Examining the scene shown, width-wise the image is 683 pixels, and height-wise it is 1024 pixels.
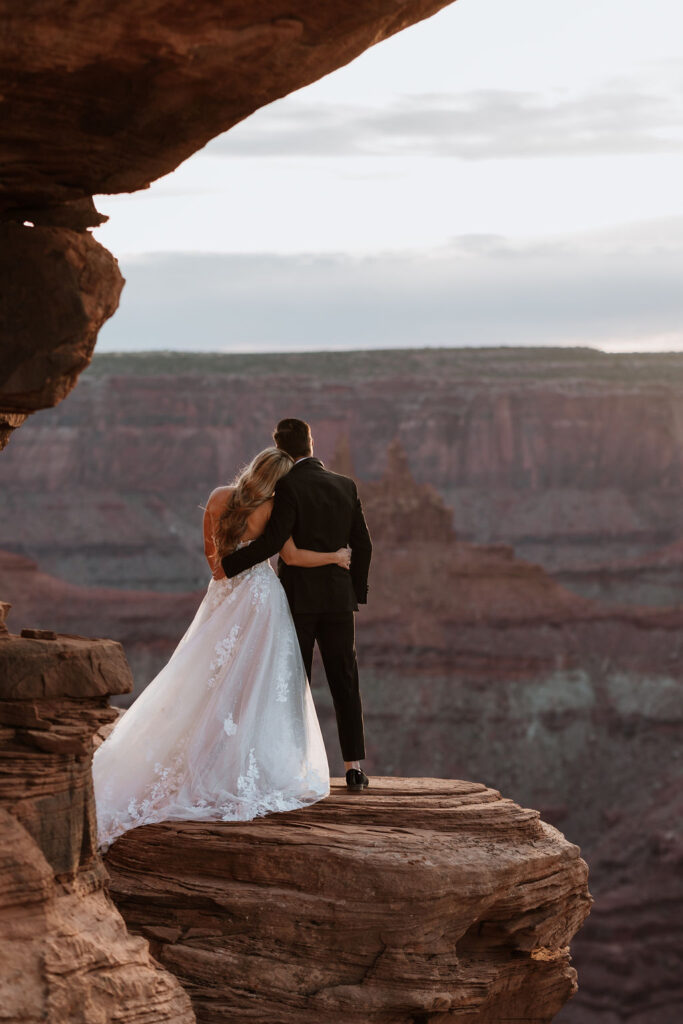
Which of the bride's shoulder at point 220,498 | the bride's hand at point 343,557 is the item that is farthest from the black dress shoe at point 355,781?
the bride's shoulder at point 220,498

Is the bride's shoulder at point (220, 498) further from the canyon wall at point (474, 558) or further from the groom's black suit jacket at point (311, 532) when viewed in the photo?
the canyon wall at point (474, 558)

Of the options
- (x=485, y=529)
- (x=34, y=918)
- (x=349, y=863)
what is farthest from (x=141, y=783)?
(x=485, y=529)

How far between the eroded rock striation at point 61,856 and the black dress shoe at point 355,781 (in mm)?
1739

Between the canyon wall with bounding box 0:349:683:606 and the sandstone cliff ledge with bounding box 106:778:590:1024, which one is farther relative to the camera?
the canyon wall with bounding box 0:349:683:606

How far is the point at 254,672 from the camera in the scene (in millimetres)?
6789

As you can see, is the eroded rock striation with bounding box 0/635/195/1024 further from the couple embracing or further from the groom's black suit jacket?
the groom's black suit jacket

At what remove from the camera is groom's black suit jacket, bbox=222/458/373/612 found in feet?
22.2

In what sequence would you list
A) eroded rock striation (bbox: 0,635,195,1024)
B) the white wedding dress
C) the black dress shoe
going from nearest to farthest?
eroded rock striation (bbox: 0,635,195,1024) < the white wedding dress < the black dress shoe

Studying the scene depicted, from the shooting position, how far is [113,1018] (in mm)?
5219

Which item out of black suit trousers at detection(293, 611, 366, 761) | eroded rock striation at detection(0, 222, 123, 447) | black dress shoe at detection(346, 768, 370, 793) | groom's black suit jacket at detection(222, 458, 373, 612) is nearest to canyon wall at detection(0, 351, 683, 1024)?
black dress shoe at detection(346, 768, 370, 793)

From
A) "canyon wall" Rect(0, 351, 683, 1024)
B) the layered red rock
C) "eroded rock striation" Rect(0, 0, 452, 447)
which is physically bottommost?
the layered red rock

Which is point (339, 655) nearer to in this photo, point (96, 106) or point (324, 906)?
point (324, 906)

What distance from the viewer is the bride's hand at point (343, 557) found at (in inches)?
270

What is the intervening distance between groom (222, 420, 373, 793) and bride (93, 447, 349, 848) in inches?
2.6
